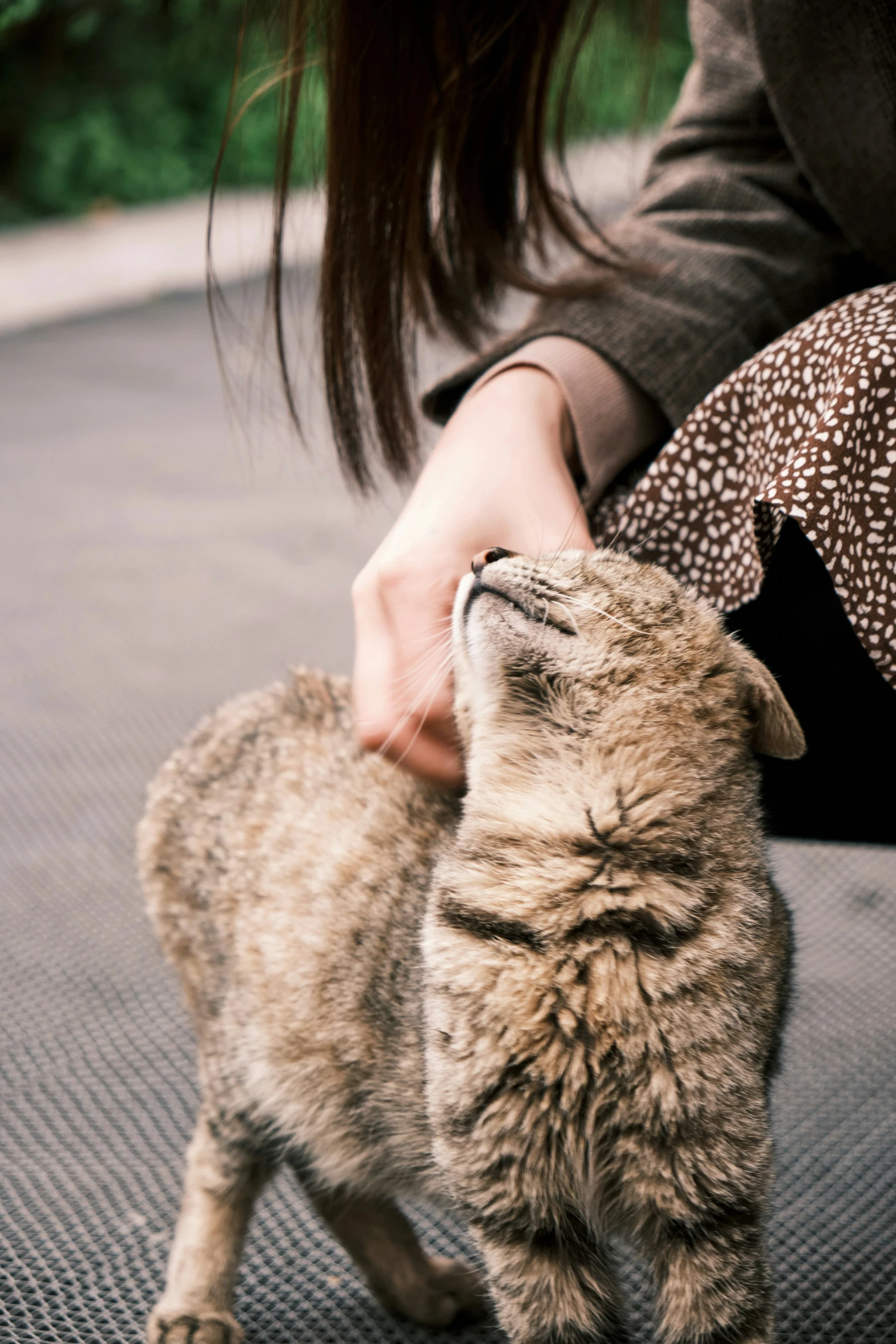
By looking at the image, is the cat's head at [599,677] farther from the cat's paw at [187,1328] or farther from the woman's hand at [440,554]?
the cat's paw at [187,1328]

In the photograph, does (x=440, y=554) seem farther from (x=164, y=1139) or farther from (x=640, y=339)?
(x=164, y=1139)

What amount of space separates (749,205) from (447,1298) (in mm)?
1134

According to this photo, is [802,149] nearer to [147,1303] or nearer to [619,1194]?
A: [619,1194]

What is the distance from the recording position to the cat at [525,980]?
894 millimetres

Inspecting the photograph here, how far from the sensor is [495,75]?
117cm

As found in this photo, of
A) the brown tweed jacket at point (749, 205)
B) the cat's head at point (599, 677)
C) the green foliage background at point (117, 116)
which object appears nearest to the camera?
the cat's head at point (599, 677)

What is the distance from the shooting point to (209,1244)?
1.18 m

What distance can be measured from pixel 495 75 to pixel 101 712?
1.61 m

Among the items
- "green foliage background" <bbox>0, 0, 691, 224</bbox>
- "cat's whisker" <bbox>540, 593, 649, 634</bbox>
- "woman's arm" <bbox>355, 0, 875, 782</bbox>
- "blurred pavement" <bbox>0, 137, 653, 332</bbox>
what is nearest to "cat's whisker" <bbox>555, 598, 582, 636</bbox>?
"cat's whisker" <bbox>540, 593, 649, 634</bbox>

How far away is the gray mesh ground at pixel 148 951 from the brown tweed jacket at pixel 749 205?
572 mm

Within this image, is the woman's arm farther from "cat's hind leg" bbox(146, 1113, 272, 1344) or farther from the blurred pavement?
the blurred pavement

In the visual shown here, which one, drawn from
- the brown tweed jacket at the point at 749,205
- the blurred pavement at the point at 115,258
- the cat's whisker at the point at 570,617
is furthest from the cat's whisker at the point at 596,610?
the blurred pavement at the point at 115,258

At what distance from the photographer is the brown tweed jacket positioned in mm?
1198

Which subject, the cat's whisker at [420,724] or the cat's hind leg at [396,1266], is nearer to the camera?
the cat's whisker at [420,724]
